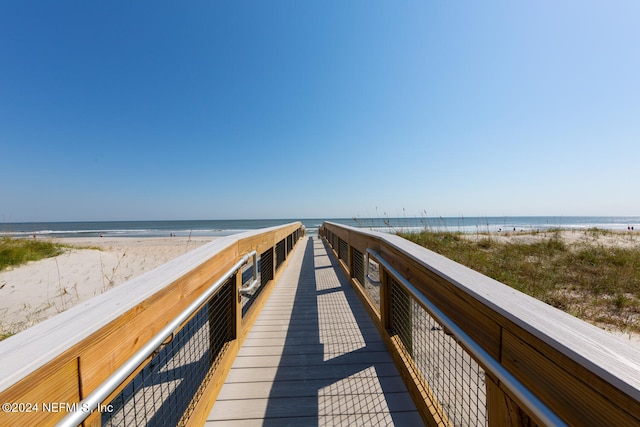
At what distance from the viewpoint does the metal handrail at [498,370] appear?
0.56 meters

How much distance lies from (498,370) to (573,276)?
5179mm

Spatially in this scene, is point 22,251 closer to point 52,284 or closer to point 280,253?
point 52,284

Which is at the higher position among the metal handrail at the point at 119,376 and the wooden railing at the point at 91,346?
the wooden railing at the point at 91,346

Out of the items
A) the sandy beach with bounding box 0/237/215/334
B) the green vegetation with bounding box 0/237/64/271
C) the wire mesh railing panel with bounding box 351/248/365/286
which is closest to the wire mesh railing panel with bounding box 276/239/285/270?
the wire mesh railing panel with bounding box 351/248/365/286

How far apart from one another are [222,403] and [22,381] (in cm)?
128

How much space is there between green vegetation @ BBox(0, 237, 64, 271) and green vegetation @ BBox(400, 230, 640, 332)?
9.96 meters

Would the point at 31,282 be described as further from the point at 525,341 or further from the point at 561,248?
the point at 561,248

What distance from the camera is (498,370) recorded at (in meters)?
0.71

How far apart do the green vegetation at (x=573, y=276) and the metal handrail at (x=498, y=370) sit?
321cm

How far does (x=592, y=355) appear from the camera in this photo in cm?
48

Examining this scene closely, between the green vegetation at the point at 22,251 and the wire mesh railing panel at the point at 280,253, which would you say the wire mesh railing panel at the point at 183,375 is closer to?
the wire mesh railing panel at the point at 280,253

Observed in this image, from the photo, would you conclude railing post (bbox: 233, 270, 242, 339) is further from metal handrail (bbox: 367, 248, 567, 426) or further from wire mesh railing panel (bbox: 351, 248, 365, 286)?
wire mesh railing panel (bbox: 351, 248, 365, 286)

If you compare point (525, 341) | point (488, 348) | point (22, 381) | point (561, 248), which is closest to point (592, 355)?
point (525, 341)

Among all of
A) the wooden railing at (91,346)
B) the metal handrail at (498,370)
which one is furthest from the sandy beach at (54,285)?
the metal handrail at (498,370)
